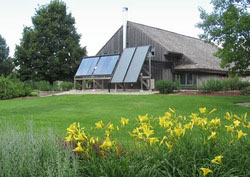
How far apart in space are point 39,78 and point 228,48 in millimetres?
26492

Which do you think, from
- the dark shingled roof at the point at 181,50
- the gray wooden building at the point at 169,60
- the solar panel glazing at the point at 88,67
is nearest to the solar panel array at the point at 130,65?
the gray wooden building at the point at 169,60

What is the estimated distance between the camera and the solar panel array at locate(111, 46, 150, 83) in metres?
21.1

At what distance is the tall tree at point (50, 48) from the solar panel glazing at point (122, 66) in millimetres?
12602

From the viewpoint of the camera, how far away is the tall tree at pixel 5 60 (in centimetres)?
4938

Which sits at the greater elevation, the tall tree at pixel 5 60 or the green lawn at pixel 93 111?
the tall tree at pixel 5 60

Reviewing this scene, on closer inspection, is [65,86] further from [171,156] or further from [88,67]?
[171,156]

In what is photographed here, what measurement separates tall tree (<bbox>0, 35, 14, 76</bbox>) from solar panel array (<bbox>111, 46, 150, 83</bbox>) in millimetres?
32326

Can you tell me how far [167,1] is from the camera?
9758 millimetres

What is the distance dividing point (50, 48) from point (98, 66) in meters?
12.6

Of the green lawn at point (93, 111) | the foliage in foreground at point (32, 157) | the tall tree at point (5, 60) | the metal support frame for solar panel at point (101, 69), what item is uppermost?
the tall tree at point (5, 60)

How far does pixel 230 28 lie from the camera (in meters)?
11.9

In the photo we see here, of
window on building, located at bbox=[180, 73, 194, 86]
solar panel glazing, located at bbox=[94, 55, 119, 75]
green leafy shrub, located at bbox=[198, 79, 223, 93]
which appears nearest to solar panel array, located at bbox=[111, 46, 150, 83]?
solar panel glazing, located at bbox=[94, 55, 119, 75]

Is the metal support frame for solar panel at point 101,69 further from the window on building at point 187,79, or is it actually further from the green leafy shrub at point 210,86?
the window on building at point 187,79

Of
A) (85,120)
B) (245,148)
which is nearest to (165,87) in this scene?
(85,120)
